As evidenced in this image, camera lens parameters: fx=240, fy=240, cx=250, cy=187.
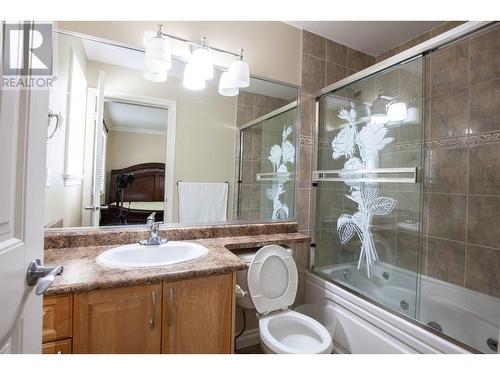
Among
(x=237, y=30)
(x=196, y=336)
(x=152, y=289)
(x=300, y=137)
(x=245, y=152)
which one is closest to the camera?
(x=152, y=289)

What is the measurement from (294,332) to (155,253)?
0.96m

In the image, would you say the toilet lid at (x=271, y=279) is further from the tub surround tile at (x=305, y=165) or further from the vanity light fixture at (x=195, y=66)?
the vanity light fixture at (x=195, y=66)

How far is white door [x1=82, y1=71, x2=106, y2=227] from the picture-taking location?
1.37 metres

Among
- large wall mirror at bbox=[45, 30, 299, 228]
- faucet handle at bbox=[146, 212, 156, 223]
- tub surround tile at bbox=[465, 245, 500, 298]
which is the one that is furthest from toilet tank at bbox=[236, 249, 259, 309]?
tub surround tile at bbox=[465, 245, 500, 298]

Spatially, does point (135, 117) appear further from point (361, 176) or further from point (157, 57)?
point (361, 176)

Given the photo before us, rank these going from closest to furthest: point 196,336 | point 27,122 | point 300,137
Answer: point 27,122
point 196,336
point 300,137

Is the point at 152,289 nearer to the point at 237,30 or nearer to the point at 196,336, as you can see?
the point at 196,336

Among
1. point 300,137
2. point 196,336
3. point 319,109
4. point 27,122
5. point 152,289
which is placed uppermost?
point 319,109

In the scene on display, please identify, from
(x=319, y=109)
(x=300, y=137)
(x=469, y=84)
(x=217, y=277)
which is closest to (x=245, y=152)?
(x=300, y=137)

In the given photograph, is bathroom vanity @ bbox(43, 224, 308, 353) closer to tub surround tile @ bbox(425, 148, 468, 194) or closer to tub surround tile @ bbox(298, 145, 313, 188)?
tub surround tile @ bbox(298, 145, 313, 188)

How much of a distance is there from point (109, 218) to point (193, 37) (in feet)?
4.17

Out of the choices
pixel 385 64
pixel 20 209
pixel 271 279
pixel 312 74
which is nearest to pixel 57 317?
pixel 20 209

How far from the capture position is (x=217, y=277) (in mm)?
1140

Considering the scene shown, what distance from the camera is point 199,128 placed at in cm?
166
